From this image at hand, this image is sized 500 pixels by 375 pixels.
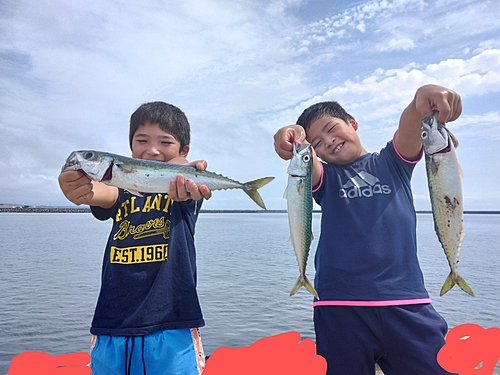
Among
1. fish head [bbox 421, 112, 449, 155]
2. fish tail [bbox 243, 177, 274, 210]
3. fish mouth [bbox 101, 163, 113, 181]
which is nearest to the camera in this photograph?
fish head [bbox 421, 112, 449, 155]

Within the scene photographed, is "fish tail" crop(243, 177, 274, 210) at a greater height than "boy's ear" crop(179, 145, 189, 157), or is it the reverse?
"boy's ear" crop(179, 145, 189, 157)

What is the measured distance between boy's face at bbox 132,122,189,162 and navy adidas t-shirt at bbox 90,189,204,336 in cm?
49

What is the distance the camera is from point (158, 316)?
3248mm

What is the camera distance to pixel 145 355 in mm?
3137

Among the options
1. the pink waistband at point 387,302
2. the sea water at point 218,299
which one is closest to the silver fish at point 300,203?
the pink waistband at point 387,302

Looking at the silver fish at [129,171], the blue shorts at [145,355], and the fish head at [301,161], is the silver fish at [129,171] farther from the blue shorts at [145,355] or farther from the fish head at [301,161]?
the blue shorts at [145,355]

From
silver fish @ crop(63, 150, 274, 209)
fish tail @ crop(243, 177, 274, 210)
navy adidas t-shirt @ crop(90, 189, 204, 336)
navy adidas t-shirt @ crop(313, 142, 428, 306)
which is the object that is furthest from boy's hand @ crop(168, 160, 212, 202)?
navy adidas t-shirt @ crop(313, 142, 428, 306)

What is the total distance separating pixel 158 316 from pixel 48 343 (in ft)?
24.7

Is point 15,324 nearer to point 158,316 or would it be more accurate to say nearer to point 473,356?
point 158,316

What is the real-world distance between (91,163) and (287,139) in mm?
1642

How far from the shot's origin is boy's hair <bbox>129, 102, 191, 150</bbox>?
3865 mm

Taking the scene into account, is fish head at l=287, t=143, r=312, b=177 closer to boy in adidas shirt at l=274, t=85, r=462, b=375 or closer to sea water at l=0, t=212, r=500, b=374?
boy in adidas shirt at l=274, t=85, r=462, b=375

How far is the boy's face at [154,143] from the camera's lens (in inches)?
149

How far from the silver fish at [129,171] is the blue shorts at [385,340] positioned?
5.68ft
